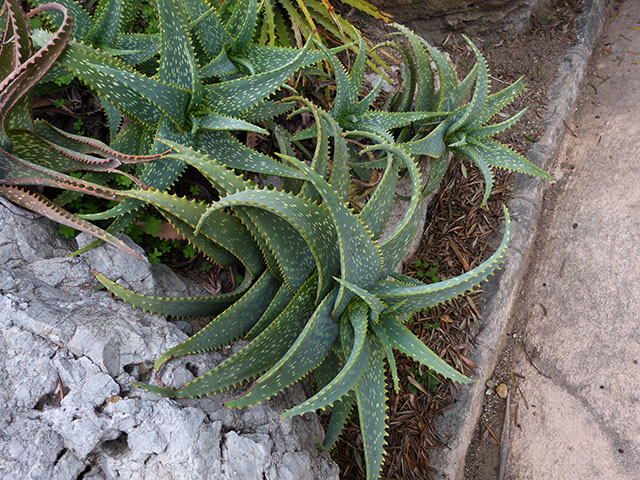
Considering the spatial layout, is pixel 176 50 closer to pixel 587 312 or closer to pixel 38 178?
pixel 38 178

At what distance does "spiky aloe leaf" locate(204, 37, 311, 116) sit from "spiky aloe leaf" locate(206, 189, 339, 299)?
17.7 inches

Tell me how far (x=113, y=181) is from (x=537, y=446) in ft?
7.44

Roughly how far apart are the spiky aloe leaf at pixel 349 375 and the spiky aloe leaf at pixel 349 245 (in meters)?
0.07

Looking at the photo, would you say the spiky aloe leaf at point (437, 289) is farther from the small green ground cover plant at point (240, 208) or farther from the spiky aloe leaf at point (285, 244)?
the spiky aloe leaf at point (285, 244)

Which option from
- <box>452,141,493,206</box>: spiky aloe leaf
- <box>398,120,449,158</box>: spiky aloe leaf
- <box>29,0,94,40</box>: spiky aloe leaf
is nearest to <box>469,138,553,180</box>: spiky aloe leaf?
<box>452,141,493,206</box>: spiky aloe leaf

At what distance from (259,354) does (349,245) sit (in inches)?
17.6

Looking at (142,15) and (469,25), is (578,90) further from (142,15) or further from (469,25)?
(142,15)

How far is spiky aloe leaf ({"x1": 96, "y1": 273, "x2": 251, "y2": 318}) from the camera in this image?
1398 mm

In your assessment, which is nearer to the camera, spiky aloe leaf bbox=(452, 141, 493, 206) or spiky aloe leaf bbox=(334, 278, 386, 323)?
spiky aloe leaf bbox=(334, 278, 386, 323)

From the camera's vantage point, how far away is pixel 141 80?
140cm

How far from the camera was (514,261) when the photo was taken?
97.4 inches

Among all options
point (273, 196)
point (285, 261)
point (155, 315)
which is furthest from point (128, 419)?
point (273, 196)

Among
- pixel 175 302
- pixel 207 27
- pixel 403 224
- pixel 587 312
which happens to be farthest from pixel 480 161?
pixel 175 302

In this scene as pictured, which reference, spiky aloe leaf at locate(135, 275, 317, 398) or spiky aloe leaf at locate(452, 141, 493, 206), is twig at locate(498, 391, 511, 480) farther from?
spiky aloe leaf at locate(135, 275, 317, 398)
